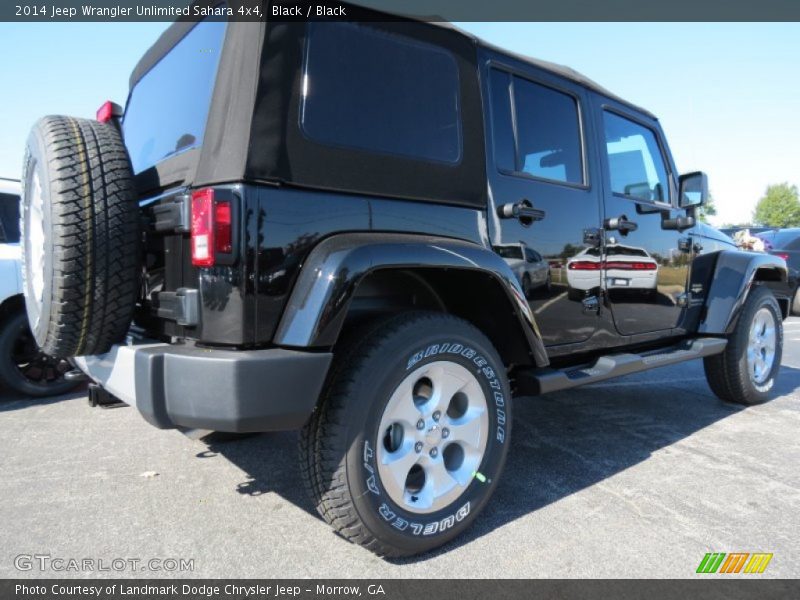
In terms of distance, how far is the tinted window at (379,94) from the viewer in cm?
196

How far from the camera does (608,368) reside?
117 inches

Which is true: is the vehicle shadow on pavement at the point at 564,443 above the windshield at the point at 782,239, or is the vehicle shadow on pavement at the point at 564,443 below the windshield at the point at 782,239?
below

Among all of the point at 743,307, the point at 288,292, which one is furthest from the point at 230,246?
the point at 743,307

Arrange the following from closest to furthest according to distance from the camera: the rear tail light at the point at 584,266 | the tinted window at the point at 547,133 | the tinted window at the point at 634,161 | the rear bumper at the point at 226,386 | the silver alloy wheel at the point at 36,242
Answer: the rear bumper at the point at 226,386
the silver alloy wheel at the point at 36,242
the tinted window at the point at 547,133
the rear tail light at the point at 584,266
the tinted window at the point at 634,161

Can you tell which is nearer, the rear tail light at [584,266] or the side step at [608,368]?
the side step at [608,368]

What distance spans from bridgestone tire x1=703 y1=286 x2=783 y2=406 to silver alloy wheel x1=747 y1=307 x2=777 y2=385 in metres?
0.02

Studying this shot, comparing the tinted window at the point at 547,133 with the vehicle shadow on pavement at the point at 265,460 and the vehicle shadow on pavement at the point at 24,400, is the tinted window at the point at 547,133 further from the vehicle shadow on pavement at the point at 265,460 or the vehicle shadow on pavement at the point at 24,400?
the vehicle shadow on pavement at the point at 24,400

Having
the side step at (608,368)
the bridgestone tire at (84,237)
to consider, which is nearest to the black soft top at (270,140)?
the bridgestone tire at (84,237)

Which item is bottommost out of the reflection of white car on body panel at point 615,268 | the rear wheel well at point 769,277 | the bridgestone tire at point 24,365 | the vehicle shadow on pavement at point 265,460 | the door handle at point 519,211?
the vehicle shadow on pavement at point 265,460

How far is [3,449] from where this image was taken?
313 centimetres

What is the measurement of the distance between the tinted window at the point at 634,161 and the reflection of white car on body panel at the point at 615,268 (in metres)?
0.41

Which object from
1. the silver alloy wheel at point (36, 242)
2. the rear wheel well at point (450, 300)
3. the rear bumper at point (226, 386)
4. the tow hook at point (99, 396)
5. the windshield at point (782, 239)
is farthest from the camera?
the windshield at point (782, 239)

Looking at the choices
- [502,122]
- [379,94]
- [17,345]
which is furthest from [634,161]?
[17,345]

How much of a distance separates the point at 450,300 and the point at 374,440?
0.84 meters
